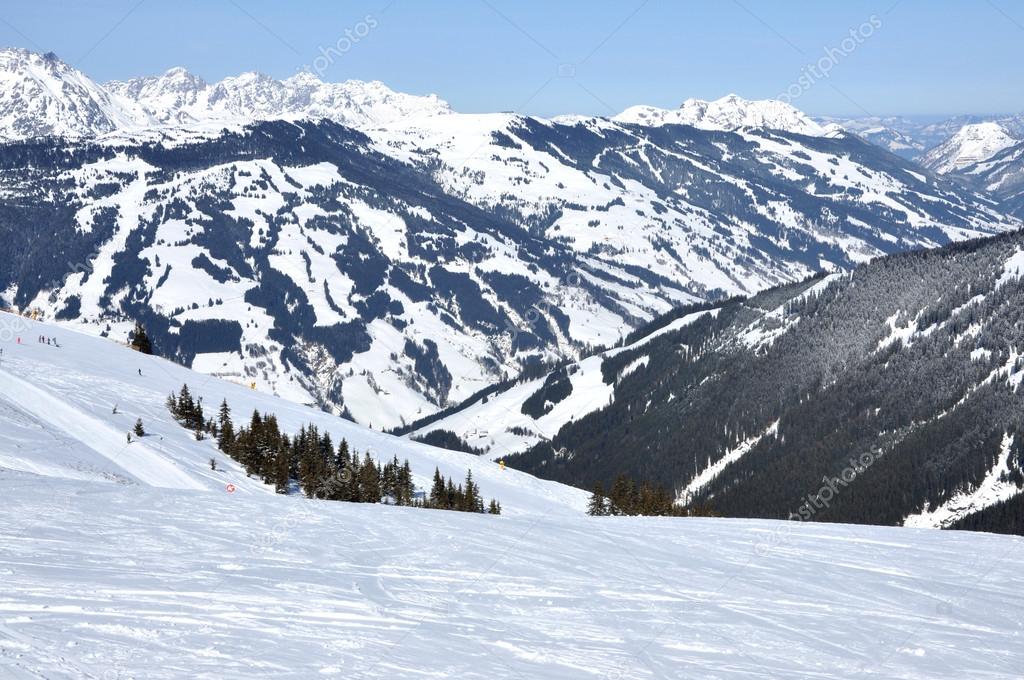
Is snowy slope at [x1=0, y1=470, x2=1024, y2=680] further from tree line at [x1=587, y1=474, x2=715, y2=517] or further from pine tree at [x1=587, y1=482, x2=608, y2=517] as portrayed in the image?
tree line at [x1=587, y1=474, x2=715, y2=517]

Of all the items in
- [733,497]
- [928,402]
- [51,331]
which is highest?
[928,402]

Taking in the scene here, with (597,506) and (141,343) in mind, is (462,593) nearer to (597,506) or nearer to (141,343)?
(597,506)

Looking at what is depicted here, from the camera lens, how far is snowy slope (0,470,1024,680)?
18.5 meters

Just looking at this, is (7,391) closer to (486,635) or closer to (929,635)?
(486,635)

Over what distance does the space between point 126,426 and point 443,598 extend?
48.8 m

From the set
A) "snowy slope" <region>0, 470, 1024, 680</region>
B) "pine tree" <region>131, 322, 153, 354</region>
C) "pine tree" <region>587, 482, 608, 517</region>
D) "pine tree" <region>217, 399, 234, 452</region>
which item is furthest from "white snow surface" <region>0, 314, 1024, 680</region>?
"pine tree" <region>131, 322, 153, 354</region>

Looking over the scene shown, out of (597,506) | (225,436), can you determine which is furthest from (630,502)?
(225,436)

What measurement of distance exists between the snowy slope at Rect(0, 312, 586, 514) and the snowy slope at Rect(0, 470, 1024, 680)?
51.4ft

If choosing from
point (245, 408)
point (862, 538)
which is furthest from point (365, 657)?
point (245, 408)

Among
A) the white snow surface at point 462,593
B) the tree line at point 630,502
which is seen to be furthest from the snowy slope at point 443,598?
the tree line at point 630,502

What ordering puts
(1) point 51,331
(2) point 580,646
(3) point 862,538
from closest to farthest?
(2) point 580,646
(3) point 862,538
(1) point 51,331

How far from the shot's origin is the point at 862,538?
1622 inches

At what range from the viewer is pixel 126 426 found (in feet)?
216

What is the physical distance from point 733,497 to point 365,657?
162 m
